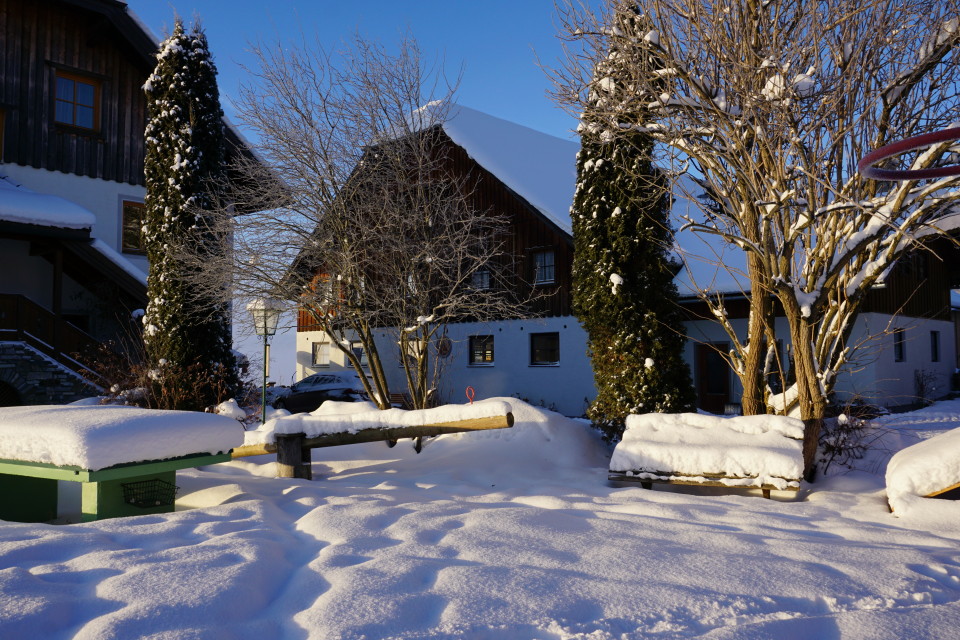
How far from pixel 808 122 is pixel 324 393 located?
14.9 metres

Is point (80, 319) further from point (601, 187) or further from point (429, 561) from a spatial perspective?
point (429, 561)

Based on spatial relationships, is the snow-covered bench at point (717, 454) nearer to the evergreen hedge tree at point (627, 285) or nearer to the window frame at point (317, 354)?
the evergreen hedge tree at point (627, 285)

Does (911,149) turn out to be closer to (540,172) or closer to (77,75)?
(77,75)

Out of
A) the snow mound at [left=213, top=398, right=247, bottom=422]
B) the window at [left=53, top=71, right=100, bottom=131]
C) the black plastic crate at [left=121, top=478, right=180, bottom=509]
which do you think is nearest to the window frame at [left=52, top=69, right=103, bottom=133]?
the window at [left=53, top=71, right=100, bottom=131]

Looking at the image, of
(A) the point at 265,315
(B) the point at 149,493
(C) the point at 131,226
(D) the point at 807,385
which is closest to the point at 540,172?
(C) the point at 131,226

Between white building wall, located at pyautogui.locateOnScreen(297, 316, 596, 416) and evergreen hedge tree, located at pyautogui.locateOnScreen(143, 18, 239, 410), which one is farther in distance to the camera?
white building wall, located at pyautogui.locateOnScreen(297, 316, 596, 416)

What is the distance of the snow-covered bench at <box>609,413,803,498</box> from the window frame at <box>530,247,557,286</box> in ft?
39.6

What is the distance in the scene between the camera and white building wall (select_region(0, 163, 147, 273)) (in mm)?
16516

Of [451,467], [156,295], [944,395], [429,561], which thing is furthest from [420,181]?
[944,395]

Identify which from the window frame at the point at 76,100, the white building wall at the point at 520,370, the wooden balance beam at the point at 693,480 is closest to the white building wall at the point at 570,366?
the white building wall at the point at 520,370

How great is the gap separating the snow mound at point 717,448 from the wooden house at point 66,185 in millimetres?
10984

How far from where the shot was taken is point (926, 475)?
6719 mm

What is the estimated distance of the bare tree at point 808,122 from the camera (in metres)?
7.59

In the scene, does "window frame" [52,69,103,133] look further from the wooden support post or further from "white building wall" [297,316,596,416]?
the wooden support post
